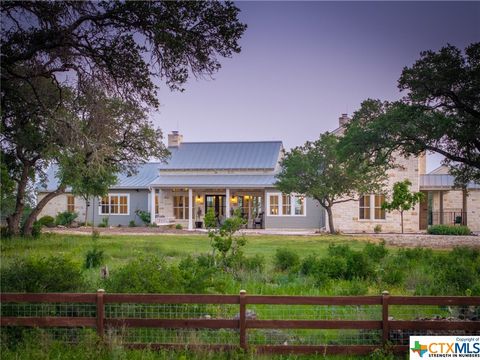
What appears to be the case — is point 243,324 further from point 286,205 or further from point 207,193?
point 207,193

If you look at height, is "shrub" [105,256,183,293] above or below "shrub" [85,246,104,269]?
above

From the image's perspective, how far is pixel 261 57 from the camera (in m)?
14.1

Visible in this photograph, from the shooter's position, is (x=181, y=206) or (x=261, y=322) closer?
(x=261, y=322)

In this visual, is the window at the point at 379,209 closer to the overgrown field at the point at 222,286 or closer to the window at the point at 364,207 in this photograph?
the window at the point at 364,207

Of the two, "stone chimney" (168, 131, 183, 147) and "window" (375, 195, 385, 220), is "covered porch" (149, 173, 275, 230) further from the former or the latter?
"window" (375, 195, 385, 220)

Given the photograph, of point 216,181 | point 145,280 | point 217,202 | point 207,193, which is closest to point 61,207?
point 207,193

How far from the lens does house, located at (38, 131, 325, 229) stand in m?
33.5

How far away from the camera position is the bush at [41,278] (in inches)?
331

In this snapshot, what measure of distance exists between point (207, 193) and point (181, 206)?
2.04 metres

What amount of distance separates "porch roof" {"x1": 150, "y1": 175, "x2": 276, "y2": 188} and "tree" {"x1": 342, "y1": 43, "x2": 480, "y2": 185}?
42.6 feet

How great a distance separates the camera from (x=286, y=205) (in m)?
33.6

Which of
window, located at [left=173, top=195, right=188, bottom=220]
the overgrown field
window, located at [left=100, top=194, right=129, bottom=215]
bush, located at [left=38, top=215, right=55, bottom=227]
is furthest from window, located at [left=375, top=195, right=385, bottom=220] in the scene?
bush, located at [left=38, top=215, right=55, bottom=227]

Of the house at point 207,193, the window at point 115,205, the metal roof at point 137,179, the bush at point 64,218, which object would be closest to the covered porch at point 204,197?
the house at point 207,193

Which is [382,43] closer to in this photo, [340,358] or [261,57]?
[261,57]
